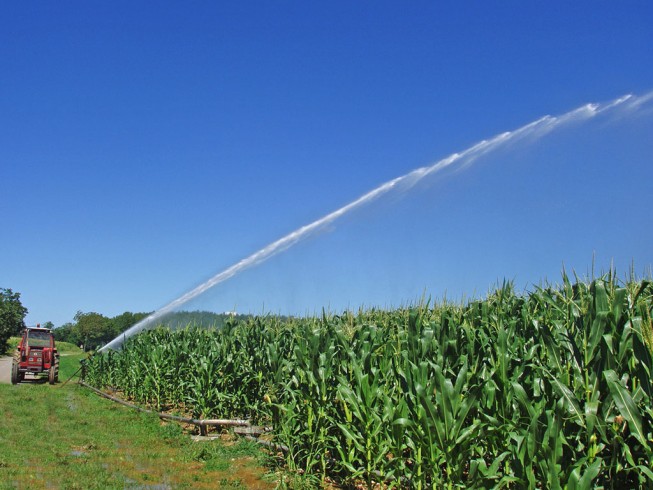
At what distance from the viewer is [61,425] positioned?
49.0ft

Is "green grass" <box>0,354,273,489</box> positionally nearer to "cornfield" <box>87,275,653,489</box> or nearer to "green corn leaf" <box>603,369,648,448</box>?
"cornfield" <box>87,275,653,489</box>

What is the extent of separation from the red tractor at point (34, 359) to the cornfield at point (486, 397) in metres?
19.3

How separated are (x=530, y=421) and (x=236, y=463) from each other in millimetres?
6139

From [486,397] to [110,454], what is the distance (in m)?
7.92

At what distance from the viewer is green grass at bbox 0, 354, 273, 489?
905 cm

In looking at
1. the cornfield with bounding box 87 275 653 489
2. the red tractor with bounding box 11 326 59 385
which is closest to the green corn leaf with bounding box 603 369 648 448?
the cornfield with bounding box 87 275 653 489

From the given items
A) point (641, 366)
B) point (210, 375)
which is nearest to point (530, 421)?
point (641, 366)

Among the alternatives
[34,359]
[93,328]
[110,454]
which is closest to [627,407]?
[110,454]

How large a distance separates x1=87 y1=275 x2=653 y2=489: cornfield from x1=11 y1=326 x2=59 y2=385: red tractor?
19265mm

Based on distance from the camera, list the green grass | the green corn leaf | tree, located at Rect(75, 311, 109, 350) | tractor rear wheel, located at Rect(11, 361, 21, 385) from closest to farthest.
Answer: the green corn leaf
the green grass
tractor rear wheel, located at Rect(11, 361, 21, 385)
tree, located at Rect(75, 311, 109, 350)

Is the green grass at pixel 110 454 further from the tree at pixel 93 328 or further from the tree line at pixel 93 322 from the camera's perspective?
the tree at pixel 93 328

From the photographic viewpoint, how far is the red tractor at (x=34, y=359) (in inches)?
1054

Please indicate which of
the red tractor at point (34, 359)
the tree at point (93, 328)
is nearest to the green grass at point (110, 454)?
the red tractor at point (34, 359)

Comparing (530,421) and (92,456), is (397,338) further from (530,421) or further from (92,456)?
(92,456)
